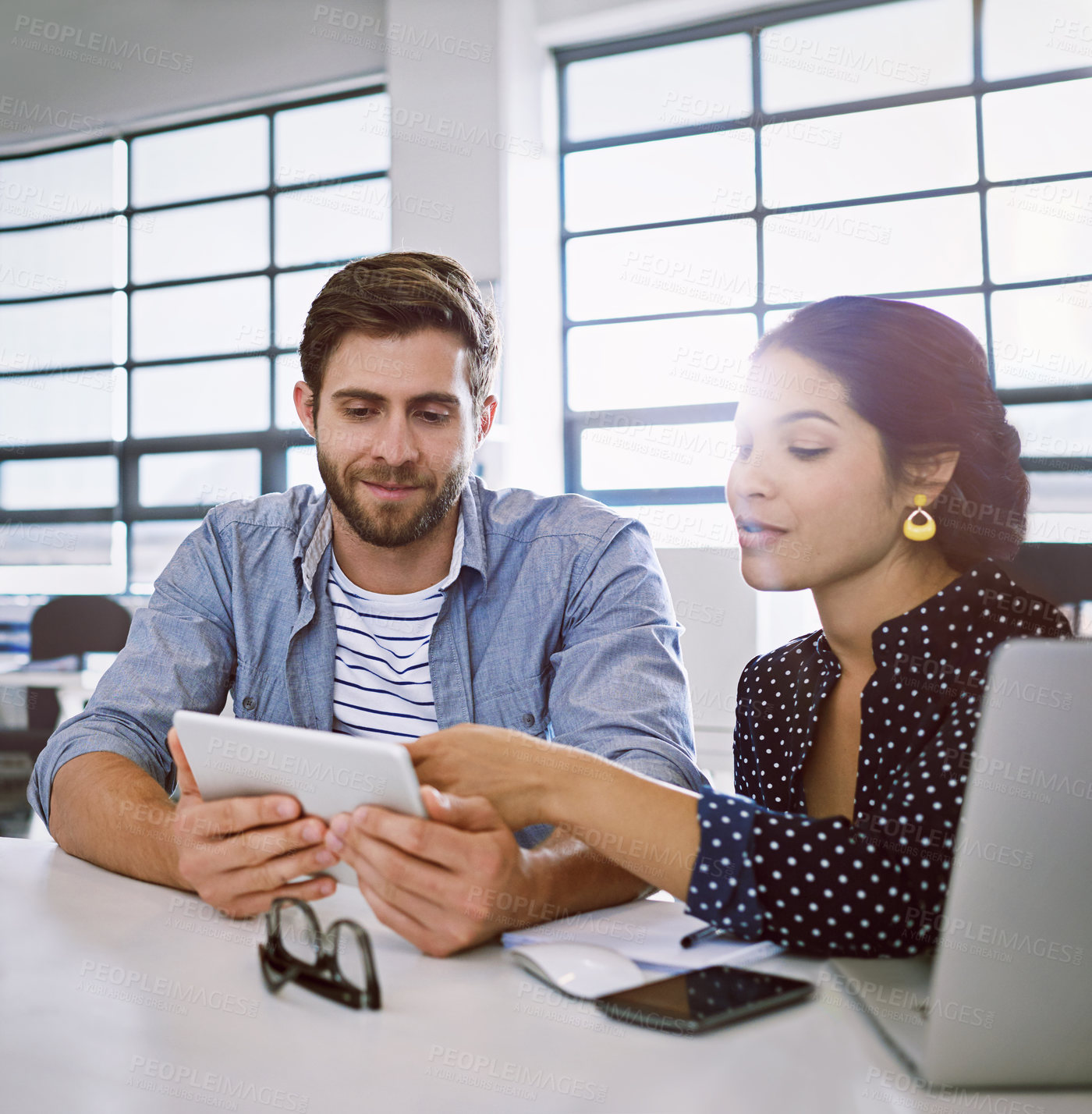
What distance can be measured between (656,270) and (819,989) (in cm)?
355

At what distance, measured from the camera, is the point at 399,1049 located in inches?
26.4

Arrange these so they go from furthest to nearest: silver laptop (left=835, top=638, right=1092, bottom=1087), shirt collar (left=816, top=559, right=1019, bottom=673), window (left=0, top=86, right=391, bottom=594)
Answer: window (left=0, top=86, right=391, bottom=594) < shirt collar (left=816, top=559, right=1019, bottom=673) < silver laptop (left=835, top=638, right=1092, bottom=1087)

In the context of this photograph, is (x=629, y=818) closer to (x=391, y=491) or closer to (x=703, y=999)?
(x=703, y=999)

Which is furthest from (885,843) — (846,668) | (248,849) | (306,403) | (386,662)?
(306,403)

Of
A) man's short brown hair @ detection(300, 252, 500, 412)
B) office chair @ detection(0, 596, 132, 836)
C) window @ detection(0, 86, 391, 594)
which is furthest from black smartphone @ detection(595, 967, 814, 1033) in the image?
window @ detection(0, 86, 391, 594)

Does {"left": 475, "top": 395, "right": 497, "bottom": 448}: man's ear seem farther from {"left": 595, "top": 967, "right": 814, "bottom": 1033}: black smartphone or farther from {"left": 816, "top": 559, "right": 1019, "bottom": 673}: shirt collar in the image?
{"left": 595, "top": 967, "right": 814, "bottom": 1033}: black smartphone

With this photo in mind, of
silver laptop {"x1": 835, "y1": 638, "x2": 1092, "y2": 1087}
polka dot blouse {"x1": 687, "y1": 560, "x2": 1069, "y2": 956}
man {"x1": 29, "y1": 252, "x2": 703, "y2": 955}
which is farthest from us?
man {"x1": 29, "y1": 252, "x2": 703, "y2": 955}

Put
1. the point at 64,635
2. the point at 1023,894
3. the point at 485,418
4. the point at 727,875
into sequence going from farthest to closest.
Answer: the point at 64,635
the point at 485,418
the point at 727,875
the point at 1023,894

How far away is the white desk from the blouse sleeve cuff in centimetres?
5

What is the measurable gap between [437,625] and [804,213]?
287 cm

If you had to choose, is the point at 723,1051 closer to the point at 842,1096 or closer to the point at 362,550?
the point at 842,1096

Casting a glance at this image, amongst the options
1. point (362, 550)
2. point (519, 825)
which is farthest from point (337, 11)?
point (519, 825)

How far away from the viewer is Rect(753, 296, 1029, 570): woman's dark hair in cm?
119

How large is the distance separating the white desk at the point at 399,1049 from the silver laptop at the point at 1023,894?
0.11ft
